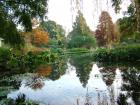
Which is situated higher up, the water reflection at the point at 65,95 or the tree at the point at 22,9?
the tree at the point at 22,9

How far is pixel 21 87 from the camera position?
1711 cm

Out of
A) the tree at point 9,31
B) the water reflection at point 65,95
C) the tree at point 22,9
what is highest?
the tree at point 22,9

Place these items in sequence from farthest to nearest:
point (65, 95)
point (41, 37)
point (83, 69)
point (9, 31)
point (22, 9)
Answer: point (41, 37) < point (83, 69) < point (65, 95) < point (22, 9) < point (9, 31)

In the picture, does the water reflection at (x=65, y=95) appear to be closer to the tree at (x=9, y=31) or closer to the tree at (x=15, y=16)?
the tree at (x=15, y=16)

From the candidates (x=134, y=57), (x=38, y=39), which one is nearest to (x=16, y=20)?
(x=134, y=57)

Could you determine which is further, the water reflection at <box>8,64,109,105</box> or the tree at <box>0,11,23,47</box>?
the water reflection at <box>8,64,109,105</box>

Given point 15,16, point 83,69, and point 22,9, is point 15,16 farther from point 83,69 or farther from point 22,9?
point 83,69

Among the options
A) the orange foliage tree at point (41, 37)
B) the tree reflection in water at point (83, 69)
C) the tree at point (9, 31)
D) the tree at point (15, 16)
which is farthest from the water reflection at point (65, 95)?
the orange foliage tree at point (41, 37)

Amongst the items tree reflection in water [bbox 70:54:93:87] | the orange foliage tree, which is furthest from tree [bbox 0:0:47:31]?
the orange foliage tree

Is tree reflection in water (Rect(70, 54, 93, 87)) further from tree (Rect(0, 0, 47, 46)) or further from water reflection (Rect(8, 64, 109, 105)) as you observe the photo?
tree (Rect(0, 0, 47, 46))

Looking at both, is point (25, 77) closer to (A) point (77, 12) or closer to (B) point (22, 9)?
(B) point (22, 9)

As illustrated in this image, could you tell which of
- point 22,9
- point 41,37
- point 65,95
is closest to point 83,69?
point 65,95

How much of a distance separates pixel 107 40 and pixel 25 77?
755 inches

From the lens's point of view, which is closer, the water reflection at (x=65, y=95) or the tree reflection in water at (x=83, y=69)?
the water reflection at (x=65, y=95)
